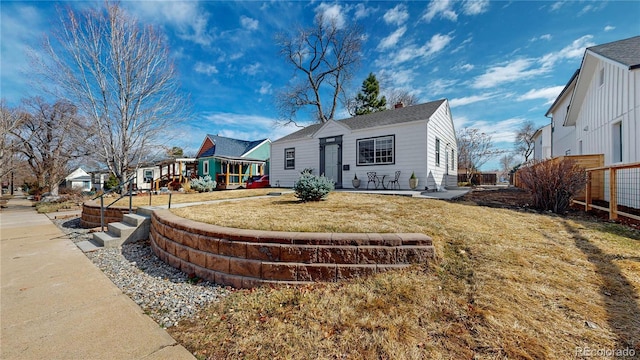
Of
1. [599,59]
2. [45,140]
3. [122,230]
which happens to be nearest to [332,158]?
[122,230]

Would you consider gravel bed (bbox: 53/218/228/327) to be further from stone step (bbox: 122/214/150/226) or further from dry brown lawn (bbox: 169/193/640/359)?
stone step (bbox: 122/214/150/226)

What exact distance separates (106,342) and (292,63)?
78.8 ft

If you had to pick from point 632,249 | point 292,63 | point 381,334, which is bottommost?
point 381,334

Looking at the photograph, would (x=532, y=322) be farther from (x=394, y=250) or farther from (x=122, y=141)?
(x=122, y=141)

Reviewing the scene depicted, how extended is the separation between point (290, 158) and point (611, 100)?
12667mm

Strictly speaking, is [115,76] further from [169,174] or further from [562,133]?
[562,133]

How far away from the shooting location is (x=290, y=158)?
13953mm

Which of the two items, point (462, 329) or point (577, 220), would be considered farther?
point (577, 220)

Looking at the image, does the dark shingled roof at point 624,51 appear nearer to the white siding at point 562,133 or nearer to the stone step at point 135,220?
the white siding at point 562,133

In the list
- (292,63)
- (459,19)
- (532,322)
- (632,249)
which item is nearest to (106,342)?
(532,322)

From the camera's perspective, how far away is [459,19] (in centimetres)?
995

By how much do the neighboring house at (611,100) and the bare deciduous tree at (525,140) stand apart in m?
29.2

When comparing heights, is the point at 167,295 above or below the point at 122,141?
below

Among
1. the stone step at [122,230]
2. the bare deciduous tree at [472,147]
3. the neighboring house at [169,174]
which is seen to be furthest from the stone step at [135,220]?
the bare deciduous tree at [472,147]
